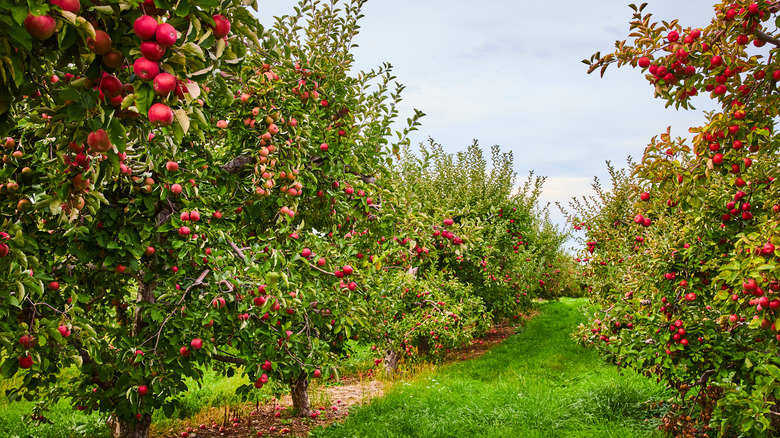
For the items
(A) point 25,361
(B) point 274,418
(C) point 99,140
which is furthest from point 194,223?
(B) point 274,418

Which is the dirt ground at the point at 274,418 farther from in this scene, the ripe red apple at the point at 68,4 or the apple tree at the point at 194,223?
the ripe red apple at the point at 68,4

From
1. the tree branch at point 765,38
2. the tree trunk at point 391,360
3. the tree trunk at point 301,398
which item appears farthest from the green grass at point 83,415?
the tree branch at point 765,38

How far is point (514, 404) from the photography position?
22.4 ft

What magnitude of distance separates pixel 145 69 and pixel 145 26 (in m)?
0.12

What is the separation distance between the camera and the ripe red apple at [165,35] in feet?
4.13

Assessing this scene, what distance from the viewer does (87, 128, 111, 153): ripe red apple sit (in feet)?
4.85

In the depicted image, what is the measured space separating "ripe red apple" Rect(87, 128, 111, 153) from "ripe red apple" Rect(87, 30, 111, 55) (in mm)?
255

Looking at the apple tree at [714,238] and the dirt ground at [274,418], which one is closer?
the apple tree at [714,238]

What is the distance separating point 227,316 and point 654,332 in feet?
15.5

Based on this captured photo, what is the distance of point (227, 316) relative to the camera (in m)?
3.97

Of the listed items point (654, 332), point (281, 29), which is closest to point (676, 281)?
point (654, 332)

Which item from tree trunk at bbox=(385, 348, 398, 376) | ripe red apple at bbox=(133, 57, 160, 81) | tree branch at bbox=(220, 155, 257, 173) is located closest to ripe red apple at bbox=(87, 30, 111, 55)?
ripe red apple at bbox=(133, 57, 160, 81)

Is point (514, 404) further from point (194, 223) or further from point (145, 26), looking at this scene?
point (145, 26)

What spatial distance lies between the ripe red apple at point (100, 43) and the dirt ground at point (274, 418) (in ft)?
20.0
